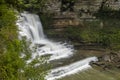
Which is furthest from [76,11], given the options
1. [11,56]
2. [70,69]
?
[11,56]

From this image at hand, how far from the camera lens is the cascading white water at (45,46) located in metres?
20.7

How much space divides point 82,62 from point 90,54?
2.19m

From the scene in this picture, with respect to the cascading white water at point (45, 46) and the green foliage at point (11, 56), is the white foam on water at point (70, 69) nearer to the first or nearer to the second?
the cascading white water at point (45, 46)

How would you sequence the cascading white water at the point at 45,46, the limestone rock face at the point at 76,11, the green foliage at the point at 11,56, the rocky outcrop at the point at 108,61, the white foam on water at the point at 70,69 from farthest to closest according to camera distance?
the limestone rock face at the point at 76,11 → the rocky outcrop at the point at 108,61 → the cascading white water at the point at 45,46 → the white foam on water at the point at 70,69 → the green foliage at the point at 11,56

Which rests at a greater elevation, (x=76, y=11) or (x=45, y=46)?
(x=76, y=11)

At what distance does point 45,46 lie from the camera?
25188 mm

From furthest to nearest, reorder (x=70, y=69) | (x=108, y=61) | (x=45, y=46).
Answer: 1. (x=45, y=46)
2. (x=108, y=61)
3. (x=70, y=69)

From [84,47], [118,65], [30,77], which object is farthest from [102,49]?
[30,77]

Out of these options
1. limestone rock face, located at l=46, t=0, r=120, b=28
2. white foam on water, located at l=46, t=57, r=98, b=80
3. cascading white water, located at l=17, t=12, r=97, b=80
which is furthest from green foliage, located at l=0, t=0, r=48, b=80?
limestone rock face, located at l=46, t=0, r=120, b=28

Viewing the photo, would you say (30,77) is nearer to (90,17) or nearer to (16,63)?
(16,63)

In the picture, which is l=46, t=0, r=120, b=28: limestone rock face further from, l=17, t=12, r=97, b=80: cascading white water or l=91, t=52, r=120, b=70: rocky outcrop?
l=91, t=52, r=120, b=70: rocky outcrop

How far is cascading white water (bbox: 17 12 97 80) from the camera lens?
20703 mm

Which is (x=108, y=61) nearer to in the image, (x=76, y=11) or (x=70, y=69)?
(x=70, y=69)

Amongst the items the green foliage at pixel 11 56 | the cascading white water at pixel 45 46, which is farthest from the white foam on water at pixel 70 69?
the green foliage at pixel 11 56
